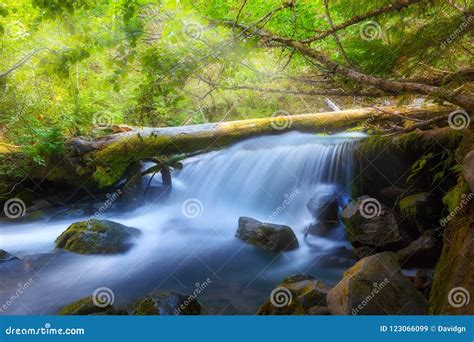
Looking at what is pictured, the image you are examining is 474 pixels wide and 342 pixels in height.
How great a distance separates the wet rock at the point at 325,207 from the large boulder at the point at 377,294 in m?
2.90

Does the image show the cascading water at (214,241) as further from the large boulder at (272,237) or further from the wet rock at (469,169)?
the wet rock at (469,169)

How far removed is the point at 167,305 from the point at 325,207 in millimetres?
3646

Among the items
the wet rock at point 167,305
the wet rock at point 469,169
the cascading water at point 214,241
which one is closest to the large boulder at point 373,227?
the cascading water at point 214,241

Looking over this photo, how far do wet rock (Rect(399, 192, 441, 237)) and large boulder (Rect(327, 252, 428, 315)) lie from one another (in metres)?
1.80

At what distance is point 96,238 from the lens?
6.35m

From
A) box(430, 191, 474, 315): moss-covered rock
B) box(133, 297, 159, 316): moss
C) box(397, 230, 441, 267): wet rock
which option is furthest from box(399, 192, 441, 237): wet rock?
box(133, 297, 159, 316): moss

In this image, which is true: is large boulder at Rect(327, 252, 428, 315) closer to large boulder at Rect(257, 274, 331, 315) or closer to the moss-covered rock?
the moss-covered rock

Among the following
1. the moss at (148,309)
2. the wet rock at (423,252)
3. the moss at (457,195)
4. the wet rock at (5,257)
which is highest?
the moss at (457,195)

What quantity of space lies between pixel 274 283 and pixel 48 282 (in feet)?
11.6

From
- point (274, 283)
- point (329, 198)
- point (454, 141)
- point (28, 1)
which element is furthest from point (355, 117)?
point (28, 1)

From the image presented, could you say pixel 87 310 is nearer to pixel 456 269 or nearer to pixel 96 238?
pixel 96 238

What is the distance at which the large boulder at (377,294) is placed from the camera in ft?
11.3

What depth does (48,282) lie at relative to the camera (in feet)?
18.8

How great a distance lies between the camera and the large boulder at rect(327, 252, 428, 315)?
3.43m
